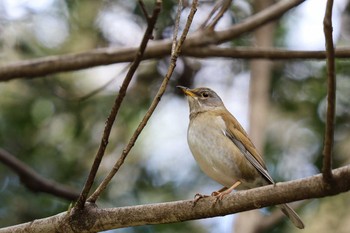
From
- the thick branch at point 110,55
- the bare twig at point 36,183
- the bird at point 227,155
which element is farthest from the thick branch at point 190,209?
the thick branch at point 110,55

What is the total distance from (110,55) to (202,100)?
984 millimetres

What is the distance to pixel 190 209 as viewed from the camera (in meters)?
3.92

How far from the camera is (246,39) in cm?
A: 891

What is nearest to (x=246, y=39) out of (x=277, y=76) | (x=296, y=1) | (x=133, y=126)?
(x=277, y=76)

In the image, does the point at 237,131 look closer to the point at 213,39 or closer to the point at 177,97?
the point at 213,39

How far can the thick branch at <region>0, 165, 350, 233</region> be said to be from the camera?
3422mm

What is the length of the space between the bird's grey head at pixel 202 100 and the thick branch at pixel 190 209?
6.79 ft

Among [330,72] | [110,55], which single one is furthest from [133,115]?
[330,72]

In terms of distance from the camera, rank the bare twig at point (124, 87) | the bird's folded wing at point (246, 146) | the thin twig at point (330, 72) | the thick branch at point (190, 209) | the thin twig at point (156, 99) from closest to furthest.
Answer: the thin twig at point (330, 72) → the thick branch at point (190, 209) → the bare twig at point (124, 87) → the thin twig at point (156, 99) → the bird's folded wing at point (246, 146)

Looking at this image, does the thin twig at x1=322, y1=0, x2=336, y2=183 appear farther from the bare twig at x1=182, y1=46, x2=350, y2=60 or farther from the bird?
the bare twig at x1=182, y1=46, x2=350, y2=60

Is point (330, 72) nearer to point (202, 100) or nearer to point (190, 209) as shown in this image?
point (190, 209)

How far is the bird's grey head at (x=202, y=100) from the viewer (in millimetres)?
6089

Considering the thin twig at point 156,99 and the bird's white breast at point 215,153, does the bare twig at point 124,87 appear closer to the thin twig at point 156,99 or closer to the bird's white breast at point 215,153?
the thin twig at point 156,99

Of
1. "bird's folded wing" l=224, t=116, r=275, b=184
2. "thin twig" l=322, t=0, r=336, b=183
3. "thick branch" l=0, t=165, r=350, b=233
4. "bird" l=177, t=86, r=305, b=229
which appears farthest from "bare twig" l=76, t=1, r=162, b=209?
"bird's folded wing" l=224, t=116, r=275, b=184
